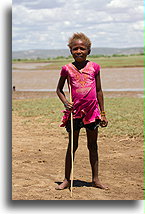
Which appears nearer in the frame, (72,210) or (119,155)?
(72,210)

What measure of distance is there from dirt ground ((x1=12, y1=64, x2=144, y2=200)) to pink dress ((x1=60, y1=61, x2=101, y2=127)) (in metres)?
0.91

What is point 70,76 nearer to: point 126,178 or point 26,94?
point 126,178

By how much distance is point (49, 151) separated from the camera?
7.17 meters

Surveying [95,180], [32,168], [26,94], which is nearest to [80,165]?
[32,168]

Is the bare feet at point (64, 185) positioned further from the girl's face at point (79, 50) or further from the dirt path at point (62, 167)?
the girl's face at point (79, 50)

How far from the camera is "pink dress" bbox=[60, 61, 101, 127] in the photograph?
4.66 metres

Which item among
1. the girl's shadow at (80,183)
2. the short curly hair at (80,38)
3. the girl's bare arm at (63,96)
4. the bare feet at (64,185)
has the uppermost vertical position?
the short curly hair at (80,38)

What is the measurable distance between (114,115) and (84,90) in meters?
6.24

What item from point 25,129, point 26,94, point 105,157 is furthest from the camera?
point 26,94

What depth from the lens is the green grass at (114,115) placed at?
8766 mm

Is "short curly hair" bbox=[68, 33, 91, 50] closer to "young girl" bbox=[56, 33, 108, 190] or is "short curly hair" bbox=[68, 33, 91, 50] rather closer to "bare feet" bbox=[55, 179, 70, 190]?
"young girl" bbox=[56, 33, 108, 190]

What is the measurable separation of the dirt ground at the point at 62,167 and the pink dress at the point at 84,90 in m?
0.91

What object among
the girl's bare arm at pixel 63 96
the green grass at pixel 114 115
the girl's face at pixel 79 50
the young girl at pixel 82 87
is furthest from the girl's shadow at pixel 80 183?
the green grass at pixel 114 115

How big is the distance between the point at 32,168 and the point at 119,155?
5.23ft
